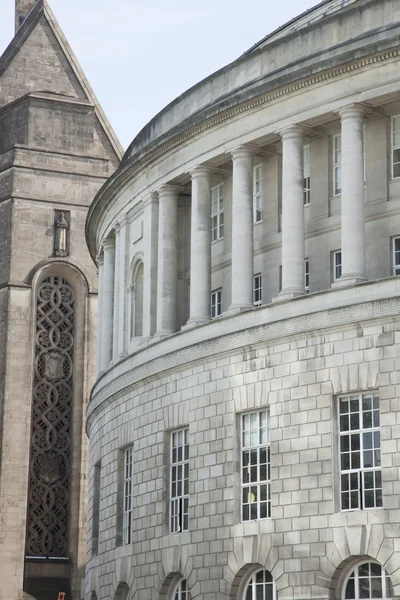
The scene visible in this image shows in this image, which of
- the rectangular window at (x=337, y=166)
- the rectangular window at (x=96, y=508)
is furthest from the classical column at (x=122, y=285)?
the rectangular window at (x=337, y=166)

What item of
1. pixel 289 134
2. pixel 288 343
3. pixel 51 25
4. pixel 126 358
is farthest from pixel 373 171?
pixel 51 25

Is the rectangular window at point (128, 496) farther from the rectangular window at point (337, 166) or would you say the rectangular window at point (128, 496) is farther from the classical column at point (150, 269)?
the rectangular window at point (337, 166)

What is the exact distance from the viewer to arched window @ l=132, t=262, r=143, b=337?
139 ft

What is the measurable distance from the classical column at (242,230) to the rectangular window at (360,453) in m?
5.06

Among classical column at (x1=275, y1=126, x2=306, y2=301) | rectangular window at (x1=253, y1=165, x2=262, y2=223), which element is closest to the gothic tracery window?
rectangular window at (x1=253, y1=165, x2=262, y2=223)

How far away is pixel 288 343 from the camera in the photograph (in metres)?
33.4

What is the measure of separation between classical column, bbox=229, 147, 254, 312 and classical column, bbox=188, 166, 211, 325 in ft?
5.07

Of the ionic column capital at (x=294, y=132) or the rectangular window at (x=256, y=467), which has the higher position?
the ionic column capital at (x=294, y=132)

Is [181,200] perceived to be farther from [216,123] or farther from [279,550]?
[279,550]

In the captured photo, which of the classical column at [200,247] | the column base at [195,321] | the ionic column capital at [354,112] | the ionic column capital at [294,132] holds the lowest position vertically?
the column base at [195,321]

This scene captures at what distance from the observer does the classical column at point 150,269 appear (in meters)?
40.5

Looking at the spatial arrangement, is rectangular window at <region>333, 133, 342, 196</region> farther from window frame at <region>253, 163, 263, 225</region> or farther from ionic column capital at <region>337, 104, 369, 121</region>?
window frame at <region>253, 163, 263, 225</region>

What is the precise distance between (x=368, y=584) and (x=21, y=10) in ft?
147

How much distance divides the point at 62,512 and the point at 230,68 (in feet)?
88.0
